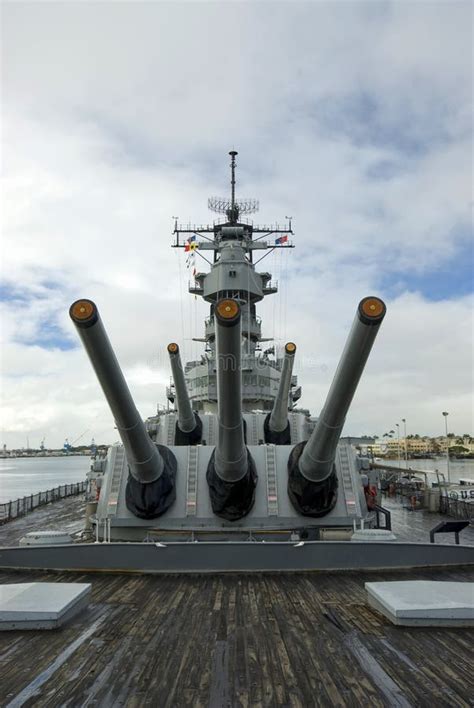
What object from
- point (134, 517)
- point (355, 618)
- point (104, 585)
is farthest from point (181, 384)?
point (355, 618)

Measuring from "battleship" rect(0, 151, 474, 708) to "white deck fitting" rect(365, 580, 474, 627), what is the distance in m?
0.02

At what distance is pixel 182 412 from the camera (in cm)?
1150

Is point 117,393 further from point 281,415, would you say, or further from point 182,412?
point 281,415

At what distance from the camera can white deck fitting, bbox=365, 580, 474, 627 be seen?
3883 mm

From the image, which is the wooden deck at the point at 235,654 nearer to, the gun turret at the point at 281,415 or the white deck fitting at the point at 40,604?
the white deck fitting at the point at 40,604

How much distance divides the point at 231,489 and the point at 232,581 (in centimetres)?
206

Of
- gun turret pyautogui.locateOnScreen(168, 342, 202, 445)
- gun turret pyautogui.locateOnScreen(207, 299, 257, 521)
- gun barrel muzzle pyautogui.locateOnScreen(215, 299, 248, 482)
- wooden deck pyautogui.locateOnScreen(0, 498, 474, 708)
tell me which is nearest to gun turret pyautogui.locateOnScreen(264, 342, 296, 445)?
gun turret pyautogui.locateOnScreen(168, 342, 202, 445)

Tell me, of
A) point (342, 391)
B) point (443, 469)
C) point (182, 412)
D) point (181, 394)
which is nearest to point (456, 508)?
point (182, 412)

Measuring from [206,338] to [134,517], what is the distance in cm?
1120

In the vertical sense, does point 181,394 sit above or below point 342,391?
above

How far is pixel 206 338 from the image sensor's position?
18766mm

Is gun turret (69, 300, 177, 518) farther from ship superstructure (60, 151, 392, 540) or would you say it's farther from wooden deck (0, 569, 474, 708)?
wooden deck (0, 569, 474, 708)

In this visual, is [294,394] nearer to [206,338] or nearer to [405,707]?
[206,338]

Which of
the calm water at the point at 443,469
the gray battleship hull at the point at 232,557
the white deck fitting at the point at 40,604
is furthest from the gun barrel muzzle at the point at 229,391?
the calm water at the point at 443,469
